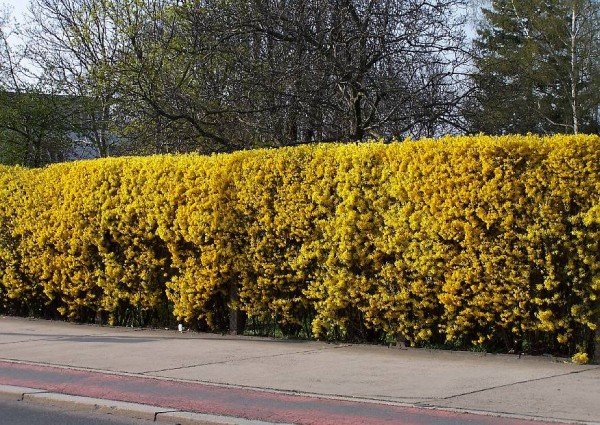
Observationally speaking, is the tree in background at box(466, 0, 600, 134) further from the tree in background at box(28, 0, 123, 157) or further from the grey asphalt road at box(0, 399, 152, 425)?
the grey asphalt road at box(0, 399, 152, 425)

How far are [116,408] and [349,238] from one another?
13.4 feet

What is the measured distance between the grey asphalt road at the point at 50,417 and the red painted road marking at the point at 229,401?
42 cm

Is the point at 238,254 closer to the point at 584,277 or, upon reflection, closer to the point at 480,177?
the point at 480,177

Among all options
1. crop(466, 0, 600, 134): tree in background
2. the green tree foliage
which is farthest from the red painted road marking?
crop(466, 0, 600, 134): tree in background

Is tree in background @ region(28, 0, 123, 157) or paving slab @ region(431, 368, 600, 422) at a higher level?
tree in background @ region(28, 0, 123, 157)

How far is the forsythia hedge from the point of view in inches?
400

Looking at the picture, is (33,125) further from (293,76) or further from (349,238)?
(349,238)

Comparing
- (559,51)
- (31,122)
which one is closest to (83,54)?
(31,122)

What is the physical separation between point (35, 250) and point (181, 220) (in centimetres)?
375

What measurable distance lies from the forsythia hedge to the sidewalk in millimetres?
492

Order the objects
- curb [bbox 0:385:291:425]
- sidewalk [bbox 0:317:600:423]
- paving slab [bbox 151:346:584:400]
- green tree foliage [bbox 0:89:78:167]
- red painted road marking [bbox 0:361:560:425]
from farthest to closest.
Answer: green tree foliage [bbox 0:89:78:167] → paving slab [bbox 151:346:584:400] → sidewalk [bbox 0:317:600:423] → curb [bbox 0:385:291:425] → red painted road marking [bbox 0:361:560:425]

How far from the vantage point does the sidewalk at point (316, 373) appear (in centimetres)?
812

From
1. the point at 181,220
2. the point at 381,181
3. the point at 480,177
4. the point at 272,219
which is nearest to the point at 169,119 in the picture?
the point at 181,220

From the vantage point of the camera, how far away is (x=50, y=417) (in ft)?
27.6
